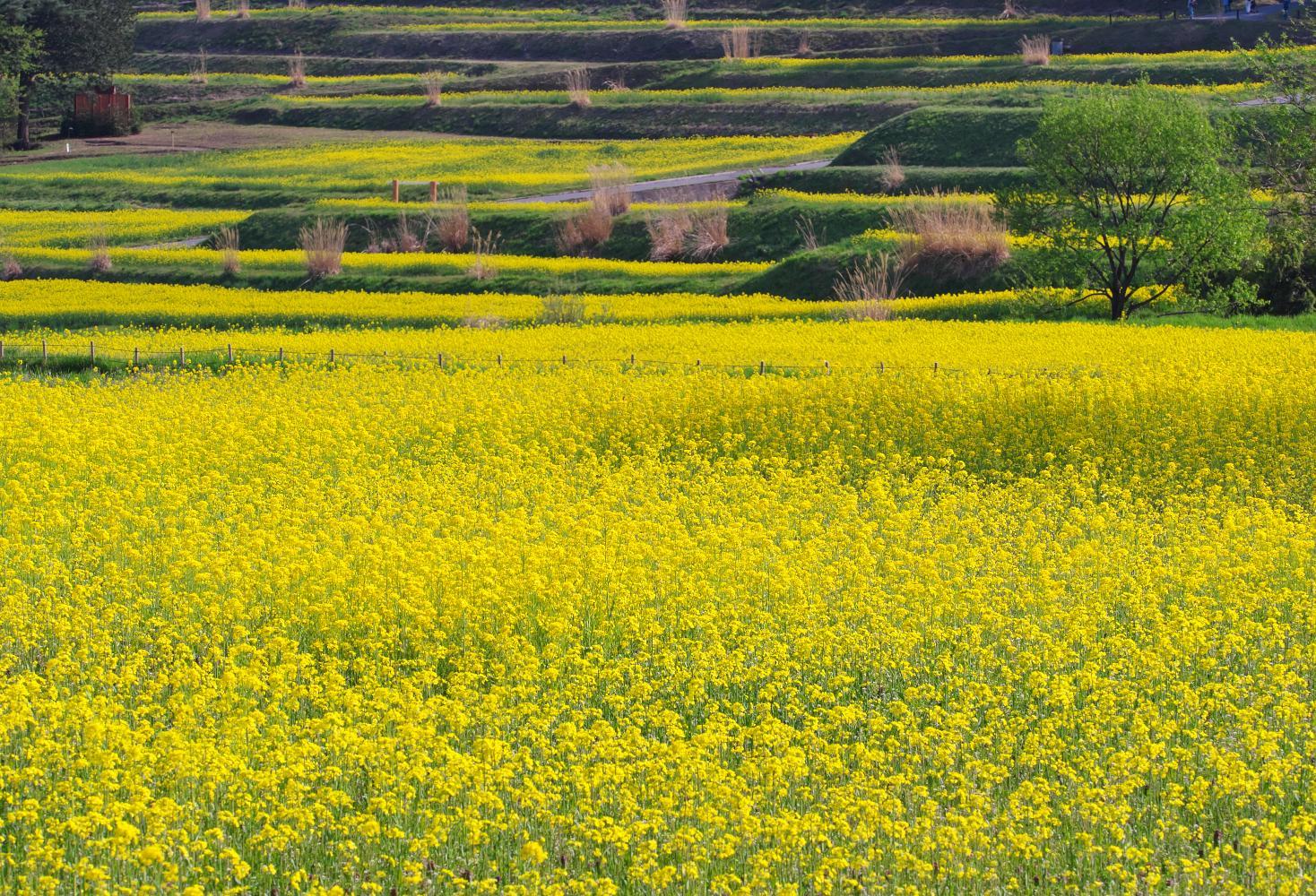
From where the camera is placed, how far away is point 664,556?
1382cm

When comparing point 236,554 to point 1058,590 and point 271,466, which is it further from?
point 1058,590

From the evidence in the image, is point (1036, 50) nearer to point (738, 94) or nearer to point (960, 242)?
point (738, 94)

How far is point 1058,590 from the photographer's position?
41.3ft

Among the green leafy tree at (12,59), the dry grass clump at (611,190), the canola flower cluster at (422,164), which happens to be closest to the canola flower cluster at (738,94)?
the canola flower cluster at (422,164)

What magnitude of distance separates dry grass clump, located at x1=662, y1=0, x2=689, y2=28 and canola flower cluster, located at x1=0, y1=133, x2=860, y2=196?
69.2 feet

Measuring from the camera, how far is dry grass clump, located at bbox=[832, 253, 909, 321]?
33.1 metres

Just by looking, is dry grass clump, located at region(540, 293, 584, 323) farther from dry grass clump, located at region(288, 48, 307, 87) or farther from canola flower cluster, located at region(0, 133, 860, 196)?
dry grass clump, located at region(288, 48, 307, 87)

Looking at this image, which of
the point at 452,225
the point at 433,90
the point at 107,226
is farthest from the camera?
the point at 433,90

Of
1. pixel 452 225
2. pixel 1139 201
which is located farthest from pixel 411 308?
pixel 1139 201

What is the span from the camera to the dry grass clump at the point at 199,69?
8069 centimetres

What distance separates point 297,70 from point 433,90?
1209cm

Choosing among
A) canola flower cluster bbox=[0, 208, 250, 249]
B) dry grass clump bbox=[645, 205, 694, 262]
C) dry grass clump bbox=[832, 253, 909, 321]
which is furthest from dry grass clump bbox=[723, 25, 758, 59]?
dry grass clump bbox=[832, 253, 909, 321]

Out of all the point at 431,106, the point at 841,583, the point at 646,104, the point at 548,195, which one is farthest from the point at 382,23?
the point at 841,583

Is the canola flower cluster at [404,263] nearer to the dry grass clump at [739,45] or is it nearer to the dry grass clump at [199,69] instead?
the dry grass clump at [739,45]
